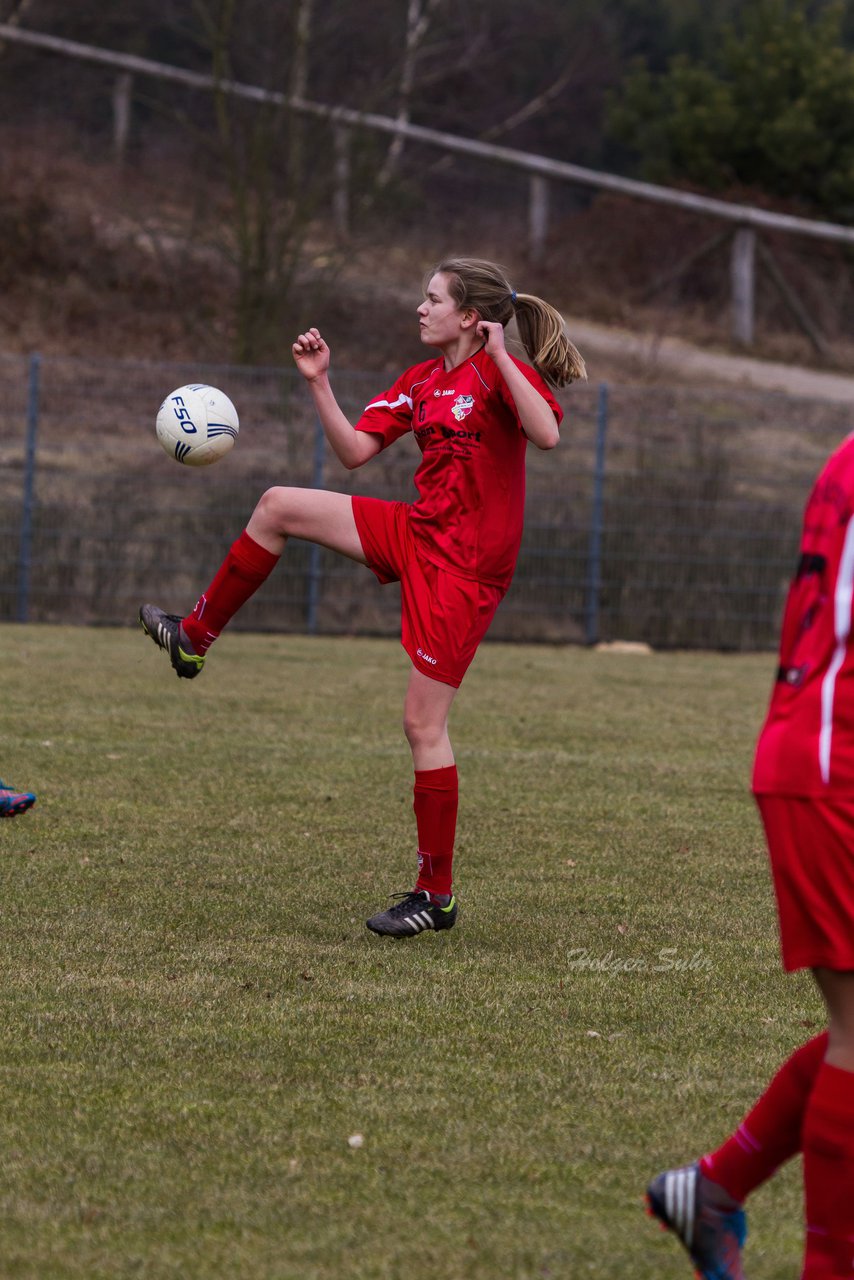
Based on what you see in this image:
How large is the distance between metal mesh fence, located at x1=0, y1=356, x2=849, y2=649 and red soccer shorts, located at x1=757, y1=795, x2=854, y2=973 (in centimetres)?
1248

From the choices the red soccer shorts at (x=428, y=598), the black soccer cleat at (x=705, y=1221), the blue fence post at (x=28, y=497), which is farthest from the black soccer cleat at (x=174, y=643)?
the blue fence post at (x=28, y=497)

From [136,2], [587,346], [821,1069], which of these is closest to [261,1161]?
[821,1069]

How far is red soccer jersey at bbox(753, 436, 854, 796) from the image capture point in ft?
7.59

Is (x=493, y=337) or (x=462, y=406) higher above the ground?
(x=493, y=337)

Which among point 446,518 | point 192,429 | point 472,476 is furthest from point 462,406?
point 192,429

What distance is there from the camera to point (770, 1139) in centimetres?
246

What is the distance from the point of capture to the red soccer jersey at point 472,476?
4629 mm

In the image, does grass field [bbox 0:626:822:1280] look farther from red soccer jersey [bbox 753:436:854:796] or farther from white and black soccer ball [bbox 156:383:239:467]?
white and black soccer ball [bbox 156:383:239:467]

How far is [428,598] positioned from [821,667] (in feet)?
7.80

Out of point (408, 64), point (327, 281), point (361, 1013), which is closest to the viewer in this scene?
→ point (361, 1013)

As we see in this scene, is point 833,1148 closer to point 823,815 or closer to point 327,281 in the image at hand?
point 823,815

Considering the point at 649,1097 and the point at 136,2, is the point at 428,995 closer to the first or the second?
the point at 649,1097

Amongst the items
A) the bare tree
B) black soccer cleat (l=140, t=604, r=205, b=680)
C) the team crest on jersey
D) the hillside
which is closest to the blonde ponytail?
the team crest on jersey

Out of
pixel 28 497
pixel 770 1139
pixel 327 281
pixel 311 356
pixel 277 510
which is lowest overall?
pixel 770 1139
